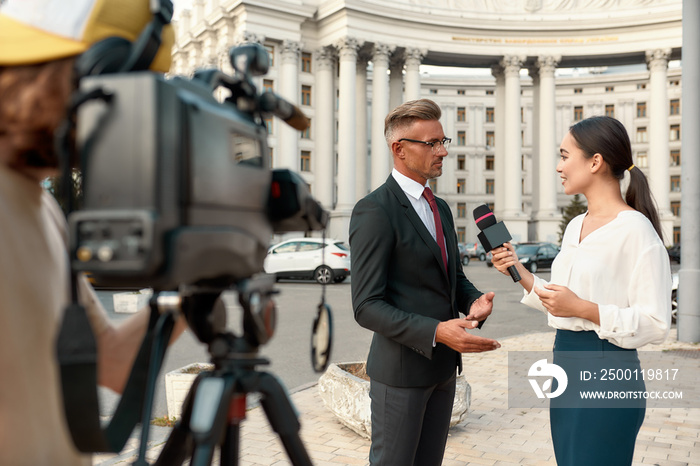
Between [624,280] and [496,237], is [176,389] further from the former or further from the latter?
[624,280]

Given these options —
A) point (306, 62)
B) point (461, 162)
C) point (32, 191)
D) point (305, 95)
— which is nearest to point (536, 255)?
point (305, 95)

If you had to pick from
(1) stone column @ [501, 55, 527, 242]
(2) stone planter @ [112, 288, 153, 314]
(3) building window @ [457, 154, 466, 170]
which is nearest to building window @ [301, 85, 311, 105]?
(1) stone column @ [501, 55, 527, 242]

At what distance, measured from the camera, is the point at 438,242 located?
2.90m

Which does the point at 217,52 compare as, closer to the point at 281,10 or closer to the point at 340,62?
the point at 281,10

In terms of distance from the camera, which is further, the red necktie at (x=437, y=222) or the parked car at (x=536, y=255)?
the parked car at (x=536, y=255)

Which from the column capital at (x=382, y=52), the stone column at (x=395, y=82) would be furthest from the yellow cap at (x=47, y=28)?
the stone column at (x=395, y=82)

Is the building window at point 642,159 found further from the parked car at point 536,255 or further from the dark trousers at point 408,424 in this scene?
the dark trousers at point 408,424

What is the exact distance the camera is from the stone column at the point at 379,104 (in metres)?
46.8

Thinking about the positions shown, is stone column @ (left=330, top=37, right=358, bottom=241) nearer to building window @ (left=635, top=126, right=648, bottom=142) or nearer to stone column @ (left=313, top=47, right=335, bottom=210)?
stone column @ (left=313, top=47, right=335, bottom=210)

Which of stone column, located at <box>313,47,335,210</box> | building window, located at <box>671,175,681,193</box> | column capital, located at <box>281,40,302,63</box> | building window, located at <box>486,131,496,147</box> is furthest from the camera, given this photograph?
building window, located at <box>486,131,496,147</box>

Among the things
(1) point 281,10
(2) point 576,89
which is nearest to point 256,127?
(1) point 281,10

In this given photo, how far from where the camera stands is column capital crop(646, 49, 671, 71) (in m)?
48.6

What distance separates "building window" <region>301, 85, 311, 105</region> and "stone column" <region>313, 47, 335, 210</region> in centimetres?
68

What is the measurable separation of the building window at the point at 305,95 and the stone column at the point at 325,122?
68 cm
